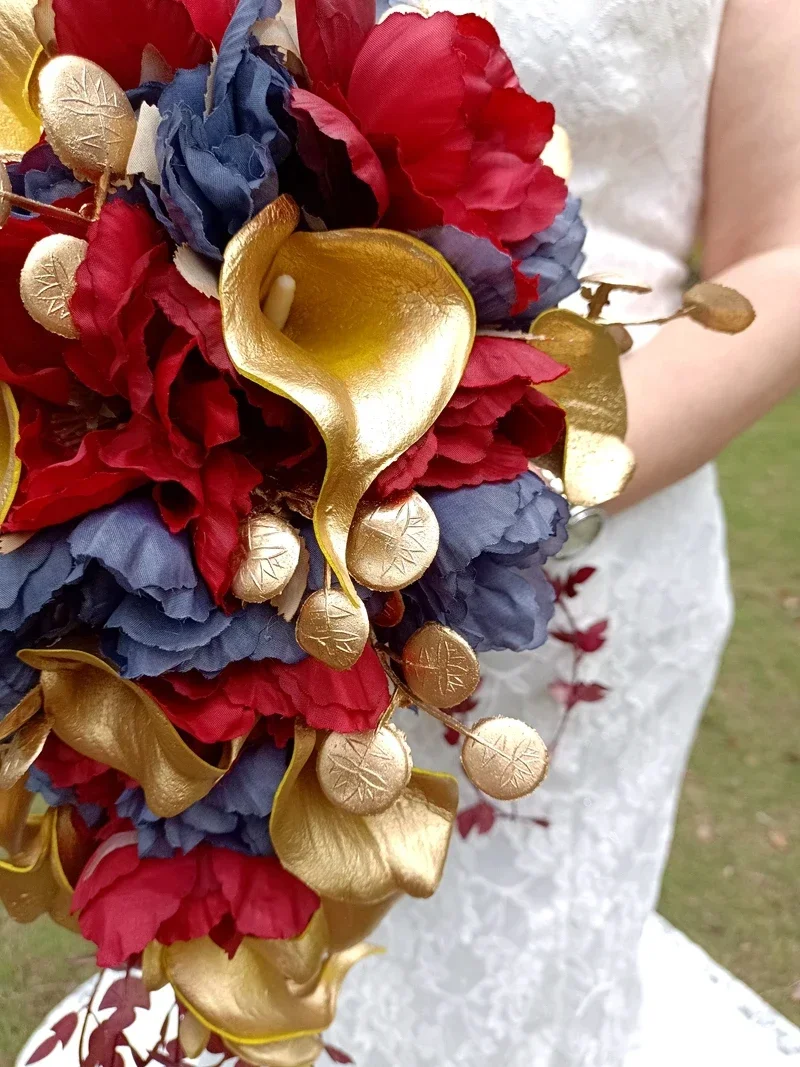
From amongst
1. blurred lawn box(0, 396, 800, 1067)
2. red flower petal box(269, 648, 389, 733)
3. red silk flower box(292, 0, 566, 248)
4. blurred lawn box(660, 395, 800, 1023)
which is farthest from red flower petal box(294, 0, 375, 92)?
blurred lawn box(660, 395, 800, 1023)

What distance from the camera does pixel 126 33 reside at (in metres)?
0.33

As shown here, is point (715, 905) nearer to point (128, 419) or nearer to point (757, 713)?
point (757, 713)

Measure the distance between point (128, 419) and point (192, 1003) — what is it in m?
0.25

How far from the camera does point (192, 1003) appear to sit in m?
0.40

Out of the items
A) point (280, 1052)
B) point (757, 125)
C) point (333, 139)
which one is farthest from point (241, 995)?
point (757, 125)

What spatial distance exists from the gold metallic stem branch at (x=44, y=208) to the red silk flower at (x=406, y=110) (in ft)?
0.27

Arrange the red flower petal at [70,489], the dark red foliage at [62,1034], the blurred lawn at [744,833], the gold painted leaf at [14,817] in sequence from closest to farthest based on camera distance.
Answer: the red flower petal at [70,489], the gold painted leaf at [14,817], the dark red foliage at [62,1034], the blurred lawn at [744,833]

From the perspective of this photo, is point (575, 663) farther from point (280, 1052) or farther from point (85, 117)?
point (85, 117)

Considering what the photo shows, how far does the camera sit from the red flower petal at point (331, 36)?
Result: 334 mm

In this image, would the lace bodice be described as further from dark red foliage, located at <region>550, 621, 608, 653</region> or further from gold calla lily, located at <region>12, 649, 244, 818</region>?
gold calla lily, located at <region>12, 649, 244, 818</region>

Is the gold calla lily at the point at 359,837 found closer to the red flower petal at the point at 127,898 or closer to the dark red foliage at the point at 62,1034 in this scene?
the red flower petal at the point at 127,898

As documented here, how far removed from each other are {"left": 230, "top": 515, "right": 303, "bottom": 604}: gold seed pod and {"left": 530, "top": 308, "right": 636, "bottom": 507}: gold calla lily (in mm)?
144

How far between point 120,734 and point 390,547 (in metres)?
0.12

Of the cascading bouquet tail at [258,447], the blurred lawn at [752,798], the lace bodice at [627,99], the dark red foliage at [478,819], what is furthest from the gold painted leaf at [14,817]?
the blurred lawn at [752,798]
